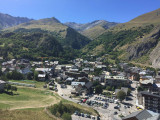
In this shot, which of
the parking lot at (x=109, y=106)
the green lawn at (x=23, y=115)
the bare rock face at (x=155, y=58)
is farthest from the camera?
the bare rock face at (x=155, y=58)

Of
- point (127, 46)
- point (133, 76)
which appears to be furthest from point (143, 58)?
point (133, 76)

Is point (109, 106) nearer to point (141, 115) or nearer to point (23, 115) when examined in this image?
point (141, 115)

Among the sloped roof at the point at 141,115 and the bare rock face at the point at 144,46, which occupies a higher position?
the bare rock face at the point at 144,46

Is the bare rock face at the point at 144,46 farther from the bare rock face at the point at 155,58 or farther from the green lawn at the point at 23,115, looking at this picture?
the green lawn at the point at 23,115

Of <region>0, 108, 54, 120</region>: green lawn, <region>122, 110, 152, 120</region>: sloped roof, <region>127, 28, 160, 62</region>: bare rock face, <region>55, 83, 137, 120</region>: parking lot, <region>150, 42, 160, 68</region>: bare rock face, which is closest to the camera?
<region>0, 108, 54, 120</region>: green lawn

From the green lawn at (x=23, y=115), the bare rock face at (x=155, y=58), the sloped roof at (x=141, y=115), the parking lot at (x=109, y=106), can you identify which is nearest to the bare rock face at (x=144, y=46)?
the bare rock face at (x=155, y=58)

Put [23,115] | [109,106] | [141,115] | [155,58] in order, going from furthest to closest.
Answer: [155,58], [109,106], [141,115], [23,115]

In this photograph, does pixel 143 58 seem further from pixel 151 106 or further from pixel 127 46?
pixel 151 106

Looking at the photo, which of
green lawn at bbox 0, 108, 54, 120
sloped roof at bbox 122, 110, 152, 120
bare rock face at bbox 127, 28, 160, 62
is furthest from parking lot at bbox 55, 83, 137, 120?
bare rock face at bbox 127, 28, 160, 62

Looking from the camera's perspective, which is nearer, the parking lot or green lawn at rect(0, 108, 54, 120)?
green lawn at rect(0, 108, 54, 120)

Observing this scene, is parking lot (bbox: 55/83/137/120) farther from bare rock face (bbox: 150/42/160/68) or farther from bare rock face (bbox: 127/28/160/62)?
bare rock face (bbox: 127/28/160/62)

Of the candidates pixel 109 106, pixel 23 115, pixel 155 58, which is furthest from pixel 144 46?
pixel 23 115

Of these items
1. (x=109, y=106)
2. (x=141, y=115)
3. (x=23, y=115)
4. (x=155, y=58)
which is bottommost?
(x=109, y=106)
